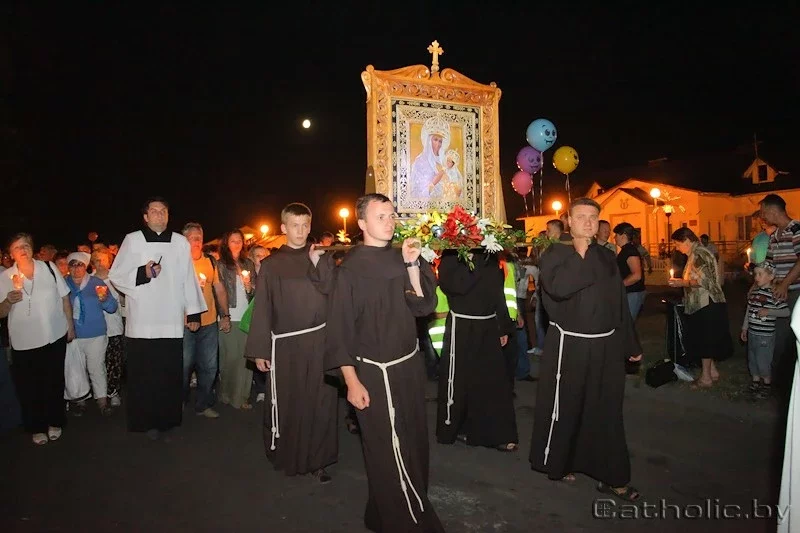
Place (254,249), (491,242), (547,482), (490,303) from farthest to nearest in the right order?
(254,249), (490,303), (547,482), (491,242)

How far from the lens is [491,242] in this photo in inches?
184

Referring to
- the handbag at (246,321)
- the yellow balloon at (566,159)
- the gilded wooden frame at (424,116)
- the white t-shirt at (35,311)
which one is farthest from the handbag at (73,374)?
the yellow balloon at (566,159)

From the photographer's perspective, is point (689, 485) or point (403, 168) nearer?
point (689, 485)

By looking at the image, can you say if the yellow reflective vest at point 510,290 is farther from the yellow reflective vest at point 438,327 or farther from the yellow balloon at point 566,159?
the yellow balloon at point 566,159

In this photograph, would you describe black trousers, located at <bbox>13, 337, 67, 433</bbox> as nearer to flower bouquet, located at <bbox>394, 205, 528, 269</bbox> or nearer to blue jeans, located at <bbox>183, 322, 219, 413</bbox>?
blue jeans, located at <bbox>183, 322, 219, 413</bbox>

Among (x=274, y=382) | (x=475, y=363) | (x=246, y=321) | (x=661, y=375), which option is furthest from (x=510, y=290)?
(x=246, y=321)

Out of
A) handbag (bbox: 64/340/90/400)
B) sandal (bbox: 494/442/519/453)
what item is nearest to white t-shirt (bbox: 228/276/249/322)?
handbag (bbox: 64/340/90/400)

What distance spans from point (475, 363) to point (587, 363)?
5.06 ft

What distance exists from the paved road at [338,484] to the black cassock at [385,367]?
0.63 meters

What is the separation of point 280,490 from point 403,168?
3.58m

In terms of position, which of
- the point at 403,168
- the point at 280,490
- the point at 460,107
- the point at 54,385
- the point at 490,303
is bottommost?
the point at 280,490

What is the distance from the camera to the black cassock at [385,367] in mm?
3834

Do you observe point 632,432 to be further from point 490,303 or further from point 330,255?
point 330,255

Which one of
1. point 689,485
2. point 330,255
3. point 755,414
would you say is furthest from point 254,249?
point 755,414
